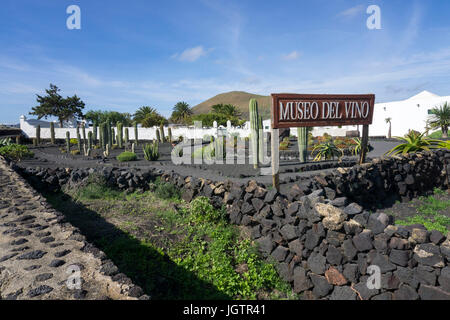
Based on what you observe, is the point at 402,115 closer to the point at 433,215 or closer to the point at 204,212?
the point at 433,215

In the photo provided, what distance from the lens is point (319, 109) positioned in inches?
259

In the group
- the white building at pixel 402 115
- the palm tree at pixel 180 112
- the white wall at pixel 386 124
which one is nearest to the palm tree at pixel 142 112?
the palm tree at pixel 180 112

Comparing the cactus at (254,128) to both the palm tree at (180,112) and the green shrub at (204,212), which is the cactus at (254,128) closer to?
the green shrub at (204,212)

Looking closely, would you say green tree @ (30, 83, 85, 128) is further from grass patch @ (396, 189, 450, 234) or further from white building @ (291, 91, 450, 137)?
grass patch @ (396, 189, 450, 234)

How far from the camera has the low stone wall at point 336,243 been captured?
331 cm

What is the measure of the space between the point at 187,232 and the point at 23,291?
3.44 metres

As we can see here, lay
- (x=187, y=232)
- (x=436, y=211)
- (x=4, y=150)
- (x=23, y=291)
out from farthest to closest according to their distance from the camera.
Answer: (x=4, y=150)
(x=436, y=211)
(x=187, y=232)
(x=23, y=291)

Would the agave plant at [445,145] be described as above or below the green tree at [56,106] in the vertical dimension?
below

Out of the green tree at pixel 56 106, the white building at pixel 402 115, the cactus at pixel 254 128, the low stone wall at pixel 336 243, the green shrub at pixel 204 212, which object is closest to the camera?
the low stone wall at pixel 336 243

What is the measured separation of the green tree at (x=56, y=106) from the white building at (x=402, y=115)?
127 feet

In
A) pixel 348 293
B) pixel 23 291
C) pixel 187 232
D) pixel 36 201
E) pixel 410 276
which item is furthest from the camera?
pixel 187 232

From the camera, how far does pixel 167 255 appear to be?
200 inches

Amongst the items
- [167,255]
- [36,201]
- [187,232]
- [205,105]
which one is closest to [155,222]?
[187,232]
